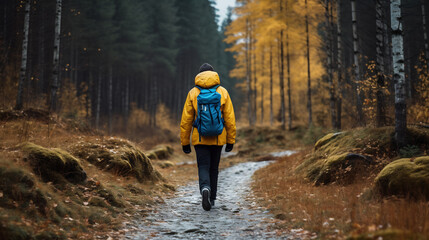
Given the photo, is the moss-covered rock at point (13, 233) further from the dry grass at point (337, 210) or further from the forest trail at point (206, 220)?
the dry grass at point (337, 210)

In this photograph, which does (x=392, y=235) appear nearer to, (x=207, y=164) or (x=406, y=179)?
(x=406, y=179)

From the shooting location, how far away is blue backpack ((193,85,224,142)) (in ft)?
18.8

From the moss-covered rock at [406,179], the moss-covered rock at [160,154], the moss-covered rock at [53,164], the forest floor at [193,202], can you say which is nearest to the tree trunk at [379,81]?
the forest floor at [193,202]

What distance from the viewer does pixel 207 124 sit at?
226 inches

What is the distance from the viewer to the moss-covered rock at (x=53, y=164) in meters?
5.09

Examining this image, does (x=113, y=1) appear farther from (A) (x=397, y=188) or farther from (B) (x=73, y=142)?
(A) (x=397, y=188)

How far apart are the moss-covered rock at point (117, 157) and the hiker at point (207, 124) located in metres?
2.50

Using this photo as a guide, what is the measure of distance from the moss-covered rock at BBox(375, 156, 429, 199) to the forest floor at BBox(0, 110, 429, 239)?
203 mm

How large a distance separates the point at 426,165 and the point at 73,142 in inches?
309

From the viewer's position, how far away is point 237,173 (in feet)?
41.3

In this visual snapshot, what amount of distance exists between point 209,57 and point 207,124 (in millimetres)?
42905

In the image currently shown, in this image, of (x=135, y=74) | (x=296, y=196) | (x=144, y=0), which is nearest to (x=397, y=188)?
(x=296, y=196)

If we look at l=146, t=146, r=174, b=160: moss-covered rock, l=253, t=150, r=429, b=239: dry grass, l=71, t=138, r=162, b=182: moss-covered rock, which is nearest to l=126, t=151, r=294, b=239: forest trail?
l=253, t=150, r=429, b=239: dry grass

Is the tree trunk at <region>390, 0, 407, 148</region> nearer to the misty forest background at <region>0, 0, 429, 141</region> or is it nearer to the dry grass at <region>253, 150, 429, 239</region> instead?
the dry grass at <region>253, 150, 429, 239</region>
